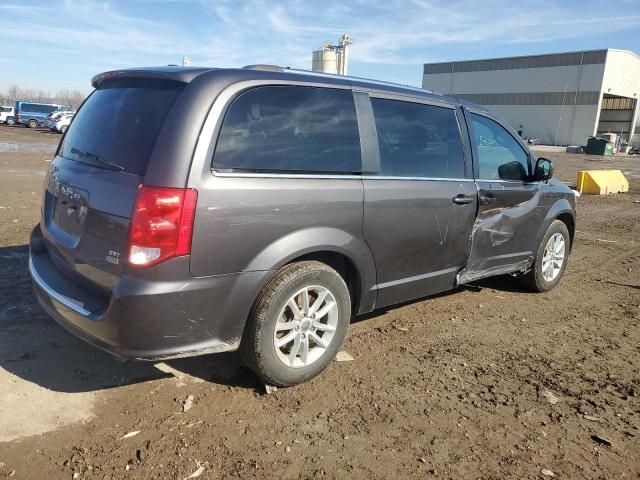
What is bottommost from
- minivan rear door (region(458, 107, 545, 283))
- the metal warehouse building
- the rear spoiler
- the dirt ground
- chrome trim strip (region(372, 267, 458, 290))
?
the dirt ground

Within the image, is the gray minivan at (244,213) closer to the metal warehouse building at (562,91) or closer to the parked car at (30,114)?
the parked car at (30,114)

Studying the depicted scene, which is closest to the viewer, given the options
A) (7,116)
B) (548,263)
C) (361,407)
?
(361,407)

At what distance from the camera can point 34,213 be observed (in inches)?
318

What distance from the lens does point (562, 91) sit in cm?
6931

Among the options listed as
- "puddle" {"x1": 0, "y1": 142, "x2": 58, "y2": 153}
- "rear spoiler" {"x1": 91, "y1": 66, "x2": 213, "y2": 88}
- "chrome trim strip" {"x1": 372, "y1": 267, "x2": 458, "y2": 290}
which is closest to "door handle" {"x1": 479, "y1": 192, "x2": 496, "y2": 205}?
"chrome trim strip" {"x1": 372, "y1": 267, "x2": 458, "y2": 290}

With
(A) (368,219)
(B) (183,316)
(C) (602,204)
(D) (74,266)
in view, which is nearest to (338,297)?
(A) (368,219)

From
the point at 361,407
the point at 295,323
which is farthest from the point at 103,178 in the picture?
the point at 361,407

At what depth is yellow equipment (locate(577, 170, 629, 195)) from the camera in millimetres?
15281

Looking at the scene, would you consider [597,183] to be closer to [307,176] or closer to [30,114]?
[307,176]

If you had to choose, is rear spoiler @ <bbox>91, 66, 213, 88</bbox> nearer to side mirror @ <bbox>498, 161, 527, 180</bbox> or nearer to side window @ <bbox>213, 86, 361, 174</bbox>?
side window @ <bbox>213, 86, 361, 174</bbox>

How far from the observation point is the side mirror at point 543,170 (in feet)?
16.7

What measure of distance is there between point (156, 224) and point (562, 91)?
76.8m

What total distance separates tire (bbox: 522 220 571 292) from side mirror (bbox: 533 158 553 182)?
0.58 metres

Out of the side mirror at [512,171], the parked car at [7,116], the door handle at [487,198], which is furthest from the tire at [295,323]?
the parked car at [7,116]
